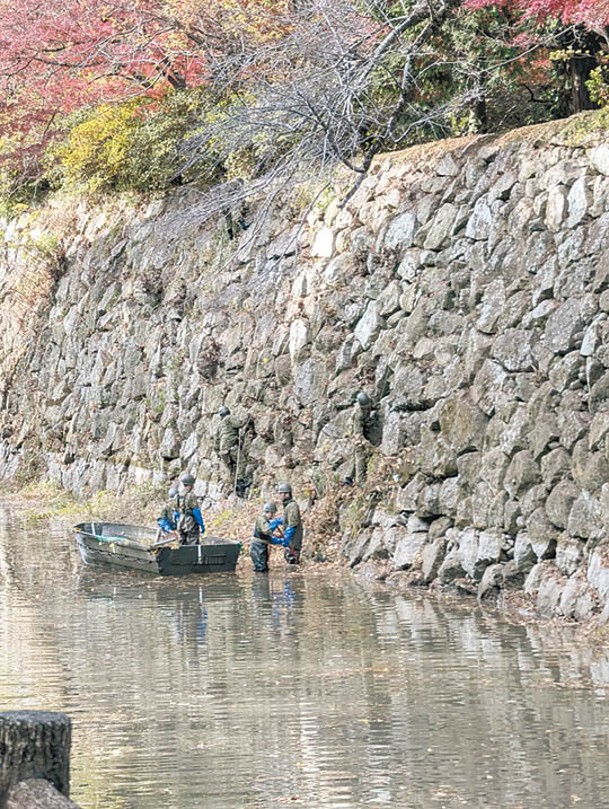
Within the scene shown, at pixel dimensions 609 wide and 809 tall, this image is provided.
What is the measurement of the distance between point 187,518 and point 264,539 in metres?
1.46

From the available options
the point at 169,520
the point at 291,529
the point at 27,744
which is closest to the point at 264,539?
the point at 291,529

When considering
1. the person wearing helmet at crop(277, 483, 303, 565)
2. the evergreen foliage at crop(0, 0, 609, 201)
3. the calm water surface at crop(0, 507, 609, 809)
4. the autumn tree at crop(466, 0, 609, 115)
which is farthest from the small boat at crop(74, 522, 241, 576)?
the autumn tree at crop(466, 0, 609, 115)

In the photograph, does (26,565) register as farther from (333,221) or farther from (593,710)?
(593,710)

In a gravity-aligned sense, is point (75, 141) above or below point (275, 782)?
above

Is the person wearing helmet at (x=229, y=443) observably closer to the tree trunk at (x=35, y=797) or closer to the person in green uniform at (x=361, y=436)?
the person in green uniform at (x=361, y=436)

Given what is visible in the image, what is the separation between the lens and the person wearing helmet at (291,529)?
2280 centimetres

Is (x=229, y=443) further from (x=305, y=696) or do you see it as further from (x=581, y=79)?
(x=305, y=696)

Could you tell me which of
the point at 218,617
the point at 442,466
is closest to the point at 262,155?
the point at 442,466

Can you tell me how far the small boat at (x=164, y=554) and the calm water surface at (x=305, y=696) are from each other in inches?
25.6

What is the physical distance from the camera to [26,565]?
24.6 m

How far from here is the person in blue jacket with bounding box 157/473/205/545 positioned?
23359 mm

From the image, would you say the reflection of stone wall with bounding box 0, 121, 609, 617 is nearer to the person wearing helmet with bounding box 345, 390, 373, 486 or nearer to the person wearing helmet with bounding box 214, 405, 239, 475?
the person wearing helmet with bounding box 345, 390, 373, 486

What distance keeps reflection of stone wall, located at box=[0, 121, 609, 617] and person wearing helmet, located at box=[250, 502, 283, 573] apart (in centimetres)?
115

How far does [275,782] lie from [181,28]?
2233cm
